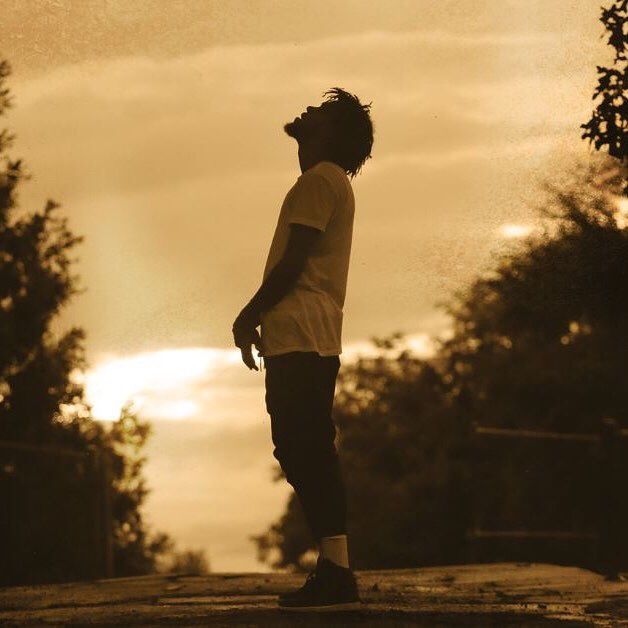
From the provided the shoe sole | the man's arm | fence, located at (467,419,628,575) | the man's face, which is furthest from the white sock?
fence, located at (467,419,628,575)

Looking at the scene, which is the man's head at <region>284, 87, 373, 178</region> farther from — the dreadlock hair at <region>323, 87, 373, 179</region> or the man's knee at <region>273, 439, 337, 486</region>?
the man's knee at <region>273, 439, 337, 486</region>

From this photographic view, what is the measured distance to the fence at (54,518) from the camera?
1203 cm

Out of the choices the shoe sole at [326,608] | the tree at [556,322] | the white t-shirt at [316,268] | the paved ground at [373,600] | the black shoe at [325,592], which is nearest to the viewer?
the paved ground at [373,600]

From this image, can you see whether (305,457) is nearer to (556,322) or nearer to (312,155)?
(312,155)

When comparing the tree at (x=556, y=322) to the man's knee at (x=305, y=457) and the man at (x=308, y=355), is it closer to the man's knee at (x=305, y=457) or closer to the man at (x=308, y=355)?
the man at (x=308, y=355)

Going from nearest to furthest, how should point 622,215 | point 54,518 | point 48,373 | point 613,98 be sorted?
point 613,98 → point 622,215 → point 54,518 → point 48,373

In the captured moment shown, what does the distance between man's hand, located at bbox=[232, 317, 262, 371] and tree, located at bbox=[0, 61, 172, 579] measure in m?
17.1

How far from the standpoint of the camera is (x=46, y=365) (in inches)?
912

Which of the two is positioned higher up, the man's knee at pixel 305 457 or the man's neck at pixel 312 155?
the man's neck at pixel 312 155

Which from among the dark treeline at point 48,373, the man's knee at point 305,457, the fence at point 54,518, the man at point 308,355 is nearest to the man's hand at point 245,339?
the man at point 308,355

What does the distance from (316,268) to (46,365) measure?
18544mm

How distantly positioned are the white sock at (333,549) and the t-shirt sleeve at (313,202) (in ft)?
3.78

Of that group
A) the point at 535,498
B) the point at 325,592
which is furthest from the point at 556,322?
the point at 535,498

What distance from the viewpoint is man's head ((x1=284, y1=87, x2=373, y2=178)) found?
5371 mm
